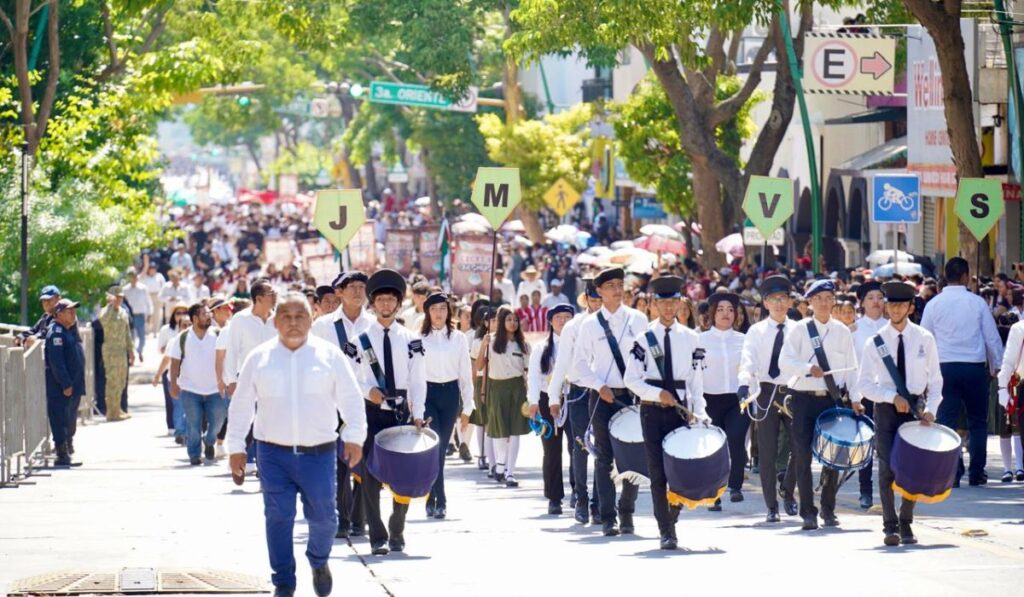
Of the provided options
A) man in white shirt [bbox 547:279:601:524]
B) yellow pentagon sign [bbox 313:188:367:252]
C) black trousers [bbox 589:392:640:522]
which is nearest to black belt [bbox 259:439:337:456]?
black trousers [bbox 589:392:640:522]

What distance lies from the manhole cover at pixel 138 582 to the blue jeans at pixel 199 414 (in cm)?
888

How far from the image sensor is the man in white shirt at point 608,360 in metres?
14.3

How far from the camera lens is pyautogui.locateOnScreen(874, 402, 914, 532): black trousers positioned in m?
13.7

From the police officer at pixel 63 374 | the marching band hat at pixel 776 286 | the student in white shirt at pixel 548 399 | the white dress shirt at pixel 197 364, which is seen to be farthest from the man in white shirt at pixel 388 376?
the white dress shirt at pixel 197 364

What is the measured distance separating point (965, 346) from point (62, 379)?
842cm

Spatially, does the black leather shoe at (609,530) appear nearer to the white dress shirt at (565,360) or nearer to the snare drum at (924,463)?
the white dress shirt at (565,360)

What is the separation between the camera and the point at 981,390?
59.5ft

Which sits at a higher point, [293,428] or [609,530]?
[293,428]

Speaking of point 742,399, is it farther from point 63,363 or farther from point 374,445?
point 63,363

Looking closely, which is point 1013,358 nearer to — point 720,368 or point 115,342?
point 720,368

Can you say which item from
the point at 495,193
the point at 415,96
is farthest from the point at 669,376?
the point at 415,96

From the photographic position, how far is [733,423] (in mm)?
17125

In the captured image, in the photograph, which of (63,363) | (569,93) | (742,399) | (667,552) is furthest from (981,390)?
(569,93)

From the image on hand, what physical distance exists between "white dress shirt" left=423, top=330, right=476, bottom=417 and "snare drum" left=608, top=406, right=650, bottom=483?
5.16ft
